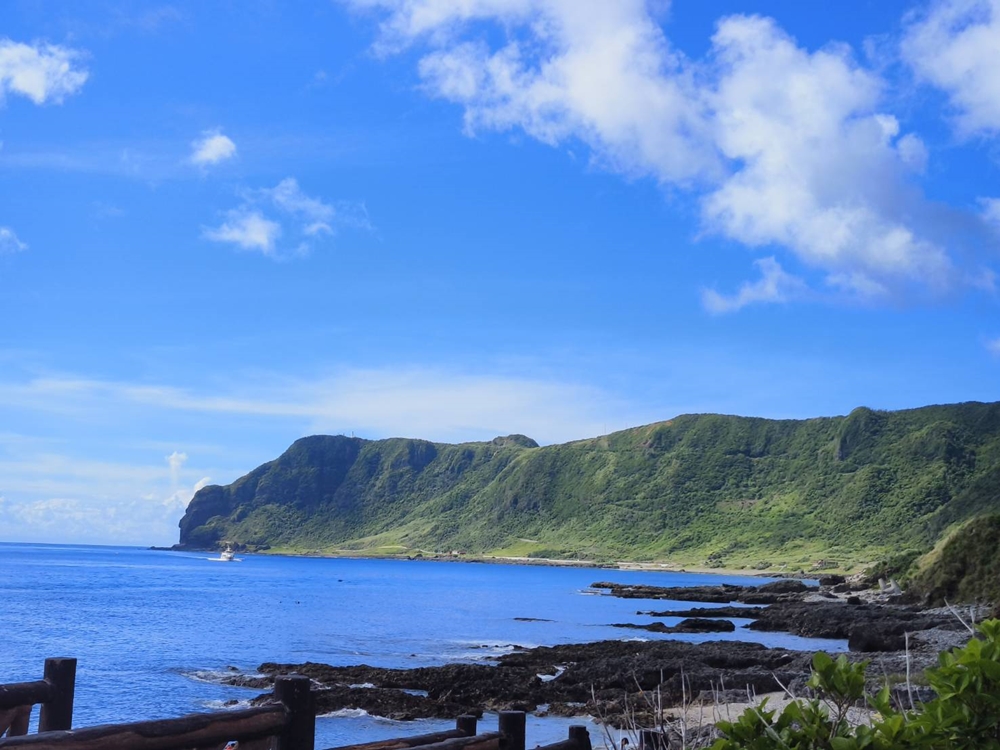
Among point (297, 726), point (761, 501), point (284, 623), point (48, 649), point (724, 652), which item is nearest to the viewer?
point (297, 726)

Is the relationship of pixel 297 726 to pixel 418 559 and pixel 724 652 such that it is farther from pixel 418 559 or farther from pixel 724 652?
pixel 418 559

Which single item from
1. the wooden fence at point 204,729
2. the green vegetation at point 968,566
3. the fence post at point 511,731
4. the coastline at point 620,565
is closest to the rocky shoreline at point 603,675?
the green vegetation at point 968,566

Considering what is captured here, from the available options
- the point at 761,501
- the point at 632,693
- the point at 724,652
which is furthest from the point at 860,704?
the point at 761,501

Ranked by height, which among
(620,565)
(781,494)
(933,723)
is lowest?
(620,565)

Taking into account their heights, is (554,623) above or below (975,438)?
below

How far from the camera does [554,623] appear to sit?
5638 centimetres

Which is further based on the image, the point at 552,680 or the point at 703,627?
the point at 703,627

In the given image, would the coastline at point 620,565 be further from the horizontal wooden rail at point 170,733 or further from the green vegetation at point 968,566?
the horizontal wooden rail at point 170,733

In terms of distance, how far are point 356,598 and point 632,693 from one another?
5837 centimetres

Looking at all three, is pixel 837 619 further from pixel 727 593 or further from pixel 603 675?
pixel 727 593

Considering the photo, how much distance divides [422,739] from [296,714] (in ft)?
3.83

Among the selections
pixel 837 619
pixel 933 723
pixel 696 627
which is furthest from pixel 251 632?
pixel 933 723

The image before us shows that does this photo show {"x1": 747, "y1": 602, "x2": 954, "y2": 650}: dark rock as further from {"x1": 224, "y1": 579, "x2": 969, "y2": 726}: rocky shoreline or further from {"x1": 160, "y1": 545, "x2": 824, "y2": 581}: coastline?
{"x1": 160, "y1": 545, "x2": 824, "y2": 581}: coastline

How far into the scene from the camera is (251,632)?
49.9 metres
